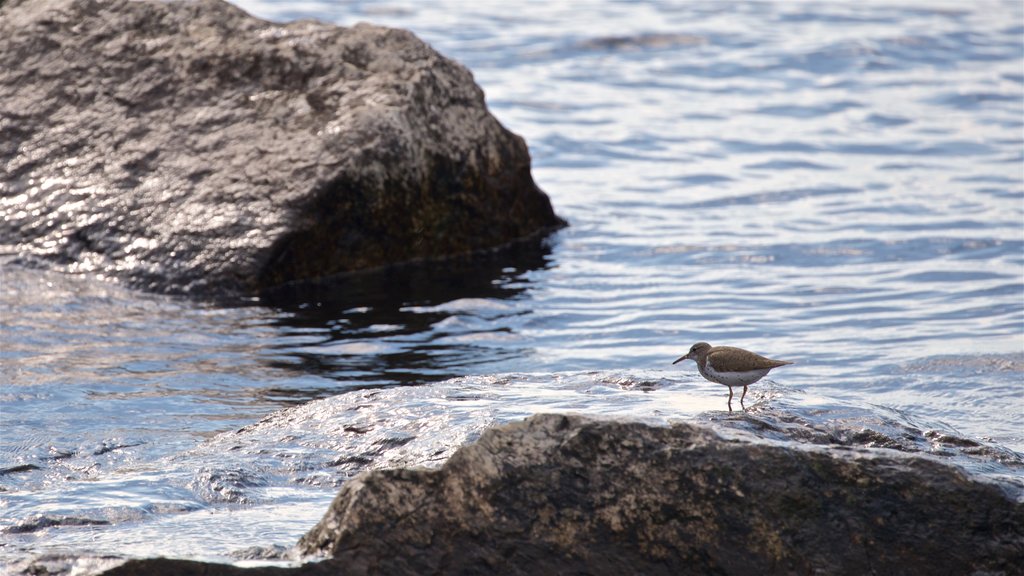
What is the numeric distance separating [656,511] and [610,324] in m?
5.33

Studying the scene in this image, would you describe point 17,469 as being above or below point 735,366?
below

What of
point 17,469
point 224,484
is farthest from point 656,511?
point 17,469

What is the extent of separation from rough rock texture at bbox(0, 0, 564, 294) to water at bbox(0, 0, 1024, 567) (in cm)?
37

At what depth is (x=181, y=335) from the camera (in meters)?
8.65

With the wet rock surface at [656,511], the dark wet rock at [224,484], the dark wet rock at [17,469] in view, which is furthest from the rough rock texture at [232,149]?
the wet rock surface at [656,511]

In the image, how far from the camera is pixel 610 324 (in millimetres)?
9438

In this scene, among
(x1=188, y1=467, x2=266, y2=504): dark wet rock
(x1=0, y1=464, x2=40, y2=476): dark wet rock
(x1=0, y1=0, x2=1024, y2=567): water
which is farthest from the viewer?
(x1=0, y1=464, x2=40, y2=476): dark wet rock

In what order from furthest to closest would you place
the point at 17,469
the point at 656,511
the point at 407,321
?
the point at 407,321
the point at 17,469
the point at 656,511

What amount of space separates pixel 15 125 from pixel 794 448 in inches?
330

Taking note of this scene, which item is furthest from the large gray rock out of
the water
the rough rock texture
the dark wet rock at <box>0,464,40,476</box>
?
the rough rock texture

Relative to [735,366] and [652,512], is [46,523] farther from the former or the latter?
[735,366]

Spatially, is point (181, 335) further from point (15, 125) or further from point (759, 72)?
point (759, 72)

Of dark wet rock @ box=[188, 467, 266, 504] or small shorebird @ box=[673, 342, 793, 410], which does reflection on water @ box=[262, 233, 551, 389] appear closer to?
dark wet rock @ box=[188, 467, 266, 504]

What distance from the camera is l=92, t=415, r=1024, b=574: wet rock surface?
13.4 feet
